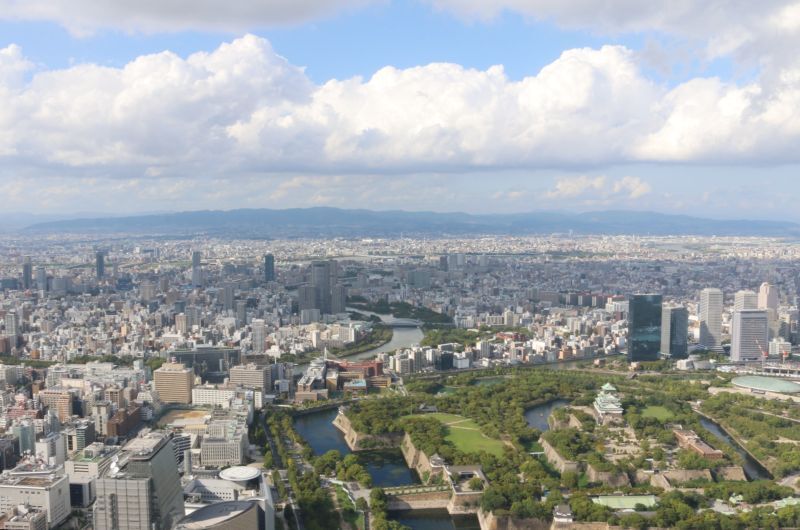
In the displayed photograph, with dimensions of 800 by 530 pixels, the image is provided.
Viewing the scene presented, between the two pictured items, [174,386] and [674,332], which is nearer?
[174,386]

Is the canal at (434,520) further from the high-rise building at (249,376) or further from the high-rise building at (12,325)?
the high-rise building at (12,325)

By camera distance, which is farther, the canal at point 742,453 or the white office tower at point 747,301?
the white office tower at point 747,301

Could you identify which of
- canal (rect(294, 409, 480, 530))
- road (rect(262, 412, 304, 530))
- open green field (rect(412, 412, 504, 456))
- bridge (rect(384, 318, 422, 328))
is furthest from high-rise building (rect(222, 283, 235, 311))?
open green field (rect(412, 412, 504, 456))

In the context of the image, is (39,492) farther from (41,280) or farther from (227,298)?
(41,280)

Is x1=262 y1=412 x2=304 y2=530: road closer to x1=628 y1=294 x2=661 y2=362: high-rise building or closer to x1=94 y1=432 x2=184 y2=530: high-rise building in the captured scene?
x1=94 y1=432 x2=184 y2=530: high-rise building

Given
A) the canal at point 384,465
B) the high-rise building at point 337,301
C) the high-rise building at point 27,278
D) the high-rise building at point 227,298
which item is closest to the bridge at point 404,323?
the high-rise building at point 337,301

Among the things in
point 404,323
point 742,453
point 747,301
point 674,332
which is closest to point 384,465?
point 742,453
